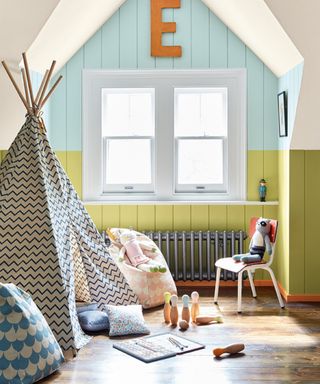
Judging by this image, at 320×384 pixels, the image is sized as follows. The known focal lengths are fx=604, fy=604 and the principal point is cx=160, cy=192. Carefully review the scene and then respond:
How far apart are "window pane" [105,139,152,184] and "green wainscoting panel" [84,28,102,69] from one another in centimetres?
73

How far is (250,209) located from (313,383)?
262 centimetres

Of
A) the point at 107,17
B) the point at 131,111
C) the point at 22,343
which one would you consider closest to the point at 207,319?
the point at 22,343

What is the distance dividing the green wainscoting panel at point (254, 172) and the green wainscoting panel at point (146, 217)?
921 millimetres

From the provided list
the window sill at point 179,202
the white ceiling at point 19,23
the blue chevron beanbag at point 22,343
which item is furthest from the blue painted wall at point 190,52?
the blue chevron beanbag at point 22,343

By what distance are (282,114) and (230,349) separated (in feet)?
7.83

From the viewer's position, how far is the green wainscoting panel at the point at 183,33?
561 centimetres

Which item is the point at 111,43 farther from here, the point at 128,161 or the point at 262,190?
the point at 262,190

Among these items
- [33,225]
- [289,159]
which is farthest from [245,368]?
[289,159]

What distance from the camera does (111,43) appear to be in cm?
563

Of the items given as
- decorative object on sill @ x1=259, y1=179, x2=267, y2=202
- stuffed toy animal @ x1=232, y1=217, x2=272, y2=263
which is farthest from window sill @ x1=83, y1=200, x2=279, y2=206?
stuffed toy animal @ x1=232, y1=217, x2=272, y2=263

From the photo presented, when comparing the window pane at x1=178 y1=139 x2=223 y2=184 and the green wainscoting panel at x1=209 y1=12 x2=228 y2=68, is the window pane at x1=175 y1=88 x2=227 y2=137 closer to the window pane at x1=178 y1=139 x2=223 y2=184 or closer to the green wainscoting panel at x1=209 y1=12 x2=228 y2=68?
the window pane at x1=178 y1=139 x2=223 y2=184

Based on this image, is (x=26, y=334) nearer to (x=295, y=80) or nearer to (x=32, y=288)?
(x=32, y=288)

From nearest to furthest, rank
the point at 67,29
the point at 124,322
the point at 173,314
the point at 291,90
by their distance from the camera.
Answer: the point at 124,322, the point at 173,314, the point at 67,29, the point at 291,90

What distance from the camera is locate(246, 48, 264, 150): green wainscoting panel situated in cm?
563
